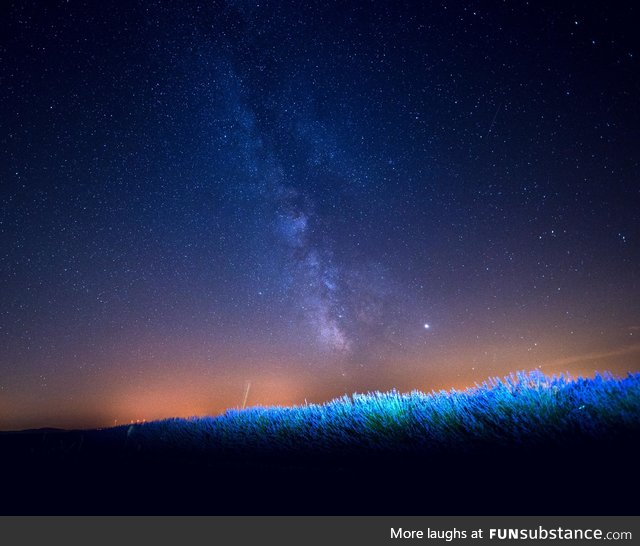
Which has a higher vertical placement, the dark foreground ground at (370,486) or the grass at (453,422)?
the grass at (453,422)

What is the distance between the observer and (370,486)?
1837 millimetres

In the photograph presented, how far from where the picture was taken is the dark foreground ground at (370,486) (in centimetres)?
140

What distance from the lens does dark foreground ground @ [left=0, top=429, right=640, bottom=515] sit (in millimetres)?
1399

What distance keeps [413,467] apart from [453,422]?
1.82ft

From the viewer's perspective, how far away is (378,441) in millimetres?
2672

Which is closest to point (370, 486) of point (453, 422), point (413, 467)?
point (413, 467)

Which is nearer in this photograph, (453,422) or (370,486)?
(370,486)

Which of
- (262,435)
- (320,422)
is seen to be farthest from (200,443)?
(320,422)
